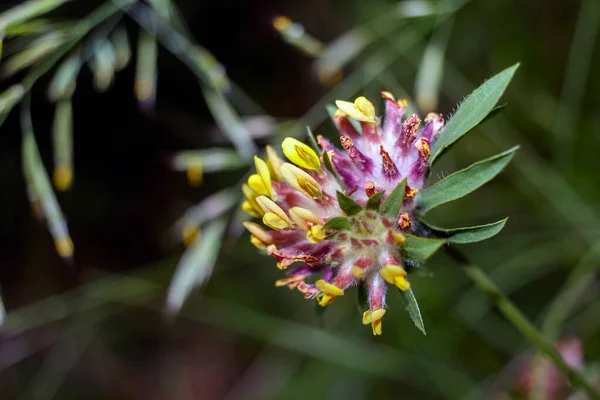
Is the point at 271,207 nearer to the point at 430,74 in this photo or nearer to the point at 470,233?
the point at 470,233

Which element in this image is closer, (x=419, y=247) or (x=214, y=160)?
(x=419, y=247)

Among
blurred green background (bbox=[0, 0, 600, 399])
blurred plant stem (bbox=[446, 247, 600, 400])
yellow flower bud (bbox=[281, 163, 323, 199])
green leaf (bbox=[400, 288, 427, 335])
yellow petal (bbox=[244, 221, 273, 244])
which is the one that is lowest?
blurred green background (bbox=[0, 0, 600, 399])

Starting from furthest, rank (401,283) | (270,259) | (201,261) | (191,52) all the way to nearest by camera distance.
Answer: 1. (270,259)
2. (201,261)
3. (191,52)
4. (401,283)

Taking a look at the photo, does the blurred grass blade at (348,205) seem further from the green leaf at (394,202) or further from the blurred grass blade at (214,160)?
the blurred grass blade at (214,160)

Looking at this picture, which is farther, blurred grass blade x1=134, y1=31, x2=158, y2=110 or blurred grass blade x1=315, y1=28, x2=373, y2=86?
blurred grass blade x1=315, y1=28, x2=373, y2=86

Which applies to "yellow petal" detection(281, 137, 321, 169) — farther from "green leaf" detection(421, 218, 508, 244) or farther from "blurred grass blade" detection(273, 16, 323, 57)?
"blurred grass blade" detection(273, 16, 323, 57)

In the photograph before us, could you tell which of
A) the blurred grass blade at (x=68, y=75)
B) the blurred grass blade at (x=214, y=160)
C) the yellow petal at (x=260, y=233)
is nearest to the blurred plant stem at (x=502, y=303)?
the yellow petal at (x=260, y=233)

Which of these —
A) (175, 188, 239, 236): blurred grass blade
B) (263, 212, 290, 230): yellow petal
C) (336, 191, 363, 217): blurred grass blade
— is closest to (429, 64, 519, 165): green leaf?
(336, 191, 363, 217): blurred grass blade

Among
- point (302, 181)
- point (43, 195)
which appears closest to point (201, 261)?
point (43, 195)
